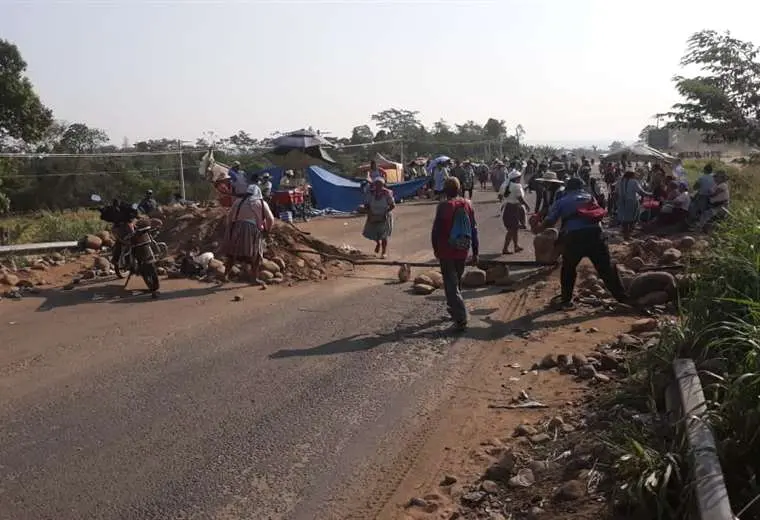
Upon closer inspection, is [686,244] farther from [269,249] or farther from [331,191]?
[331,191]

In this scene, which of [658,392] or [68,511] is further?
[658,392]

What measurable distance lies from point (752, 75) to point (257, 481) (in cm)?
2612

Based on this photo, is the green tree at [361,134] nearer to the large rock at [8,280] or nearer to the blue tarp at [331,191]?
the blue tarp at [331,191]

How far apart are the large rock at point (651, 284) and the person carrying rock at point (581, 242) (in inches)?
6.0

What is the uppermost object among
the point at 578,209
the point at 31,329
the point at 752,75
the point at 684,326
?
the point at 752,75

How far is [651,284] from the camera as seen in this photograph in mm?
9383

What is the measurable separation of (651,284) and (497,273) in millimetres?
2484

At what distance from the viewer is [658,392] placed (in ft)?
17.0

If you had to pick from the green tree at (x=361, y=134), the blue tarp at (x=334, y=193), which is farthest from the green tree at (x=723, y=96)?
the green tree at (x=361, y=134)

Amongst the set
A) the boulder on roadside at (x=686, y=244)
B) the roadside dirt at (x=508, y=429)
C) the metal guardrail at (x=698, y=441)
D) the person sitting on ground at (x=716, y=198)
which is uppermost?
the person sitting on ground at (x=716, y=198)

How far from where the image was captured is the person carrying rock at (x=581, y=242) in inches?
368

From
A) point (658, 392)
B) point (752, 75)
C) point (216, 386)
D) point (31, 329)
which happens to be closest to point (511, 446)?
point (658, 392)

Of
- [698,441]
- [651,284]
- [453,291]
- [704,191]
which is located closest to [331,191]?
[704,191]

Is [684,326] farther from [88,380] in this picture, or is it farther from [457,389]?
[88,380]
